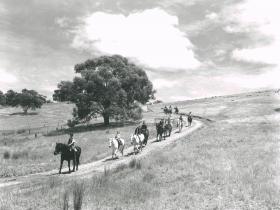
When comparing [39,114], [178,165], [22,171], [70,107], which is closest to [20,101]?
Answer: [39,114]

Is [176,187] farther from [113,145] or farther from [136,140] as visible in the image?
[136,140]

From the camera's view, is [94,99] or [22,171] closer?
[22,171]

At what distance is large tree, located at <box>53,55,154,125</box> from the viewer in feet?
185

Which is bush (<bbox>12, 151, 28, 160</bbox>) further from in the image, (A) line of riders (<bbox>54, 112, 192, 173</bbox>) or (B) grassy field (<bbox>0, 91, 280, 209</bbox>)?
(B) grassy field (<bbox>0, 91, 280, 209</bbox>)

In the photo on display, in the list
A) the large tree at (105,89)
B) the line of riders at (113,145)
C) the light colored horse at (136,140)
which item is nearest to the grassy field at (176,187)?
the line of riders at (113,145)

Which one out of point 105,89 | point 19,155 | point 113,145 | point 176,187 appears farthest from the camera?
point 105,89

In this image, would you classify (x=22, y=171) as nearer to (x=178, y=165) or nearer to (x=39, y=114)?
(x=178, y=165)

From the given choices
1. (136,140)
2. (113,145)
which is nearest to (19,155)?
(113,145)

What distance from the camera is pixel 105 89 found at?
187 feet

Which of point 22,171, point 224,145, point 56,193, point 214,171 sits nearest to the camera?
point 56,193

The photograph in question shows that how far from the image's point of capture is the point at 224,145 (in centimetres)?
2791

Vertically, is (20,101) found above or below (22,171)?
above

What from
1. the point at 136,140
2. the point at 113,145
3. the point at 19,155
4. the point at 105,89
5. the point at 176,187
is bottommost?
the point at 19,155

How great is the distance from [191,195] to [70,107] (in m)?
114
